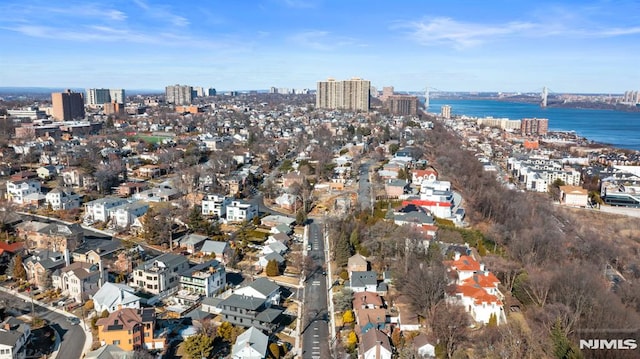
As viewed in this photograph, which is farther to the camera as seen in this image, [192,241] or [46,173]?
[46,173]

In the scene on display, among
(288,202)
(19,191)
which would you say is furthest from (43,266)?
(288,202)

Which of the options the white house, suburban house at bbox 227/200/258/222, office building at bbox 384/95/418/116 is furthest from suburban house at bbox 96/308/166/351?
office building at bbox 384/95/418/116

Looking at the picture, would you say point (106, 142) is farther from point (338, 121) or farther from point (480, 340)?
point (480, 340)

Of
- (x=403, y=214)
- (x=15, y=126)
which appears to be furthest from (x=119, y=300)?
(x=15, y=126)

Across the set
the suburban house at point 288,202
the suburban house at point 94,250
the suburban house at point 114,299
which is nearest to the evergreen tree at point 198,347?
the suburban house at point 114,299

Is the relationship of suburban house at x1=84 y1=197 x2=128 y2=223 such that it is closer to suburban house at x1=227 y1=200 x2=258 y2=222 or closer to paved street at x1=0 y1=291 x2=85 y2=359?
suburban house at x1=227 y1=200 x2=258 y2=222

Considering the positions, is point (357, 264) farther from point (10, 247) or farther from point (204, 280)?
point (10, 247)

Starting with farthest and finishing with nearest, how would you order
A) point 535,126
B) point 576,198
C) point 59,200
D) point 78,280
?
point 535,126
point 576,198
point 59,200
point 78,280
